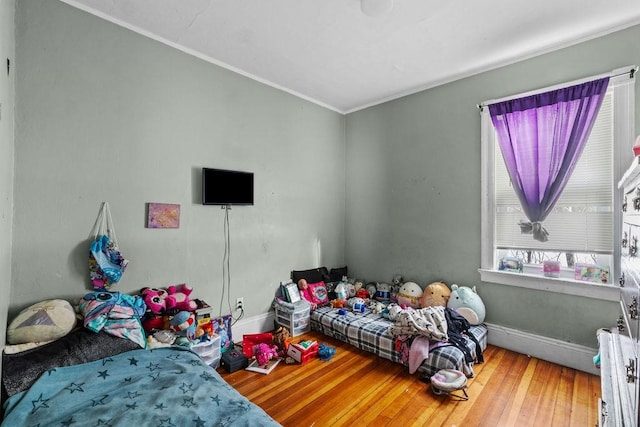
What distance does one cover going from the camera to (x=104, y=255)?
6.98 feet

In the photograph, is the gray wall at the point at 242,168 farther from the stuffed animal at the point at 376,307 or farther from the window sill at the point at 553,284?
the stuffed animal at the point at 376,307

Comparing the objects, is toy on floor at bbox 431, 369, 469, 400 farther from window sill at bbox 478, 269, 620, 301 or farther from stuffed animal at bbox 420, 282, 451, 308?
window sill at bbox 478, 269, 620, 301

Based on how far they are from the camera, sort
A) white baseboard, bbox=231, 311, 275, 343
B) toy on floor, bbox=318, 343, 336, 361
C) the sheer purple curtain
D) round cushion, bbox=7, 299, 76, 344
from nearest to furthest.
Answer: round cushion, bbox=7, 299, 76, 344 → the sheer purple curtain → toy on floor, bbox=318, 343, 336, 361 → white baseboard, bbox=231, 311, 275, 343

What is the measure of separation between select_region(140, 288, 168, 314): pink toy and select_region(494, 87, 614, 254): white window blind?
317 cm

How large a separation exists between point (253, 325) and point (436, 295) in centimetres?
190

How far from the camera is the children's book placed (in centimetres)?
243

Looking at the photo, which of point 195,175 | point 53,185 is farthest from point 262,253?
point 53,185

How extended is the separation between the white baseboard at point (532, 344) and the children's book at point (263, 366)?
514mm

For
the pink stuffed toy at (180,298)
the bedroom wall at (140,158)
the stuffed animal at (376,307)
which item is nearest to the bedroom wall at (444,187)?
the stuffed animal at (376,307)

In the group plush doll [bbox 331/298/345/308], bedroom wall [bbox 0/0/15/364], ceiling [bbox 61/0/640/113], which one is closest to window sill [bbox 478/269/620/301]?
plush doll [bbox 331/298/345/308]

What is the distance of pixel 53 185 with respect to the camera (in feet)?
6.64

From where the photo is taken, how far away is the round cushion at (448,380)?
6.75 ft

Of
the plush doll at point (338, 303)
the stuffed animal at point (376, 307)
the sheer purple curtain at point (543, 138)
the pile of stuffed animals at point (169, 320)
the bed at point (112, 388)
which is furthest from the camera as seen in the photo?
the plush doll at point (338, 303)

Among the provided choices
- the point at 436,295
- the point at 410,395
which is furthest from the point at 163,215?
the point at 436,295
